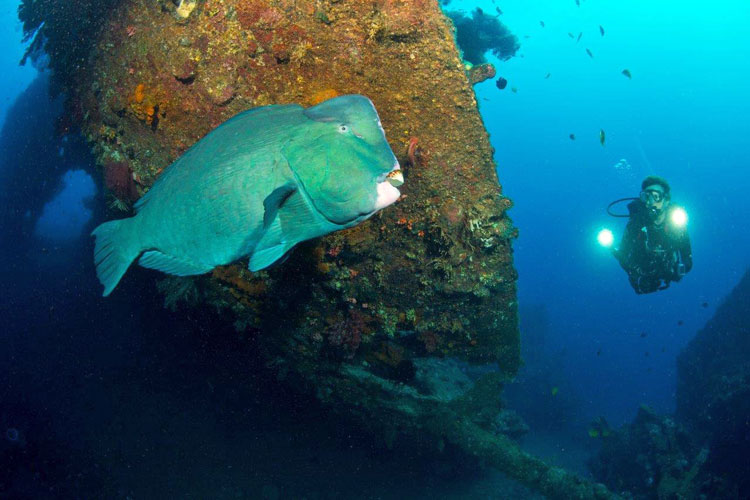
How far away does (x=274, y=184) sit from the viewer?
1233mm

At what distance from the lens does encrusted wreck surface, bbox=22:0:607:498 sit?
9.98 feet

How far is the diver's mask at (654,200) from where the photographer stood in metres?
7.99

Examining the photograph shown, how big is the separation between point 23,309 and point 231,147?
44.2 feet

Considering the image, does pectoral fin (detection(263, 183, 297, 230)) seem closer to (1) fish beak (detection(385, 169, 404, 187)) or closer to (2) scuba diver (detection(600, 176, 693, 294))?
(1) fish beak (detection(385, 169, 404, 187))

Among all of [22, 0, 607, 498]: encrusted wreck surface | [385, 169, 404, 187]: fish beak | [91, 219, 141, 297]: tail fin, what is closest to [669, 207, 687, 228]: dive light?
[22, 0, 607, 498]: encrusted wreck surface

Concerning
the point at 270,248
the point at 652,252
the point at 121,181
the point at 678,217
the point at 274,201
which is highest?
the point at 678,217

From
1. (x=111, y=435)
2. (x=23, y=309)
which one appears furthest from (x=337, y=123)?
(x=23, y=309)

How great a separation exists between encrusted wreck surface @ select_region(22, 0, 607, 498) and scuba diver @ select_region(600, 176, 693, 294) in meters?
6.27

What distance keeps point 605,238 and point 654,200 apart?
4.60 feet

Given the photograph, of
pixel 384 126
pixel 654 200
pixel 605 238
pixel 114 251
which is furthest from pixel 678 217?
pixel 114 251

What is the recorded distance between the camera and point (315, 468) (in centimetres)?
708

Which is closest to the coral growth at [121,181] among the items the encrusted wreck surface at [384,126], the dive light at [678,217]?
the encrusted wreck surface at [384,126]

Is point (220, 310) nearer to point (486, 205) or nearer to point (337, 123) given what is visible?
point (486, 205)

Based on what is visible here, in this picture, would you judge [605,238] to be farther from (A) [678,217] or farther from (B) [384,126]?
(B) [384,126]
